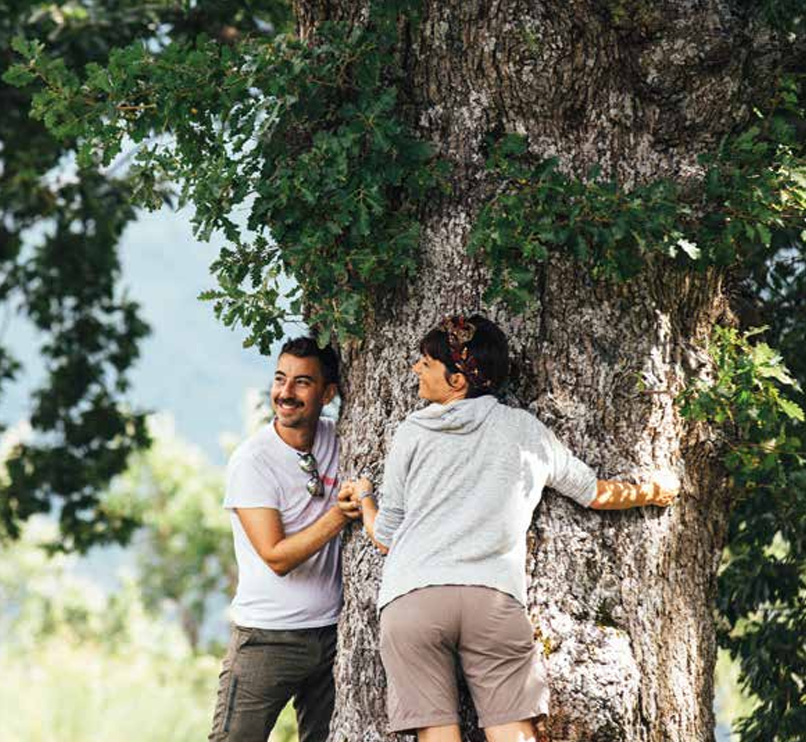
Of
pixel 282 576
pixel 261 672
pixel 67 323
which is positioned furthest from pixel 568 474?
pixel 67 323

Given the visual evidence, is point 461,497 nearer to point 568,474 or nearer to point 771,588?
point 568,474

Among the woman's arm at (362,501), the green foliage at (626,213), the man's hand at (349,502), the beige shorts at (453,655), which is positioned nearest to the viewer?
the beige shorts at (453,655)

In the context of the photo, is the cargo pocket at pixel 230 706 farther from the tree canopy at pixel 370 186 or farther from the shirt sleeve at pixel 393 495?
the tree canopy at pixel 370 186

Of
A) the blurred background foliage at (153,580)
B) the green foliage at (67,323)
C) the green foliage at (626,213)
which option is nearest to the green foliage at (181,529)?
the blurred background foliage at (153,580)

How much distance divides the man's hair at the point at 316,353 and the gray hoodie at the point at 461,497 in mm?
722

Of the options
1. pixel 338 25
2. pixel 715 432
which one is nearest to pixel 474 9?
pixel 338 25

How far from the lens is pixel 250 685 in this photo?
4695 millimetres

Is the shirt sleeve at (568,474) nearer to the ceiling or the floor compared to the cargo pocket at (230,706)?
nearer to the ceiling

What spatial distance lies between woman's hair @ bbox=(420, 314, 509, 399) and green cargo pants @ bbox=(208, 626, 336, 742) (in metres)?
1.17

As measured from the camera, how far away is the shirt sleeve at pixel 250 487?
15.1 feet

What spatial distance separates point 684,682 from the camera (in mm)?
4496

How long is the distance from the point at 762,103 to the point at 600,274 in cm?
97

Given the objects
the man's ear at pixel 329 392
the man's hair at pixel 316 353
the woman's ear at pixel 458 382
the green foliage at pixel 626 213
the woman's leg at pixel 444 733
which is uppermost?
the green foliage at pixel 626 213

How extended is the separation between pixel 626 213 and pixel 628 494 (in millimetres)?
886
